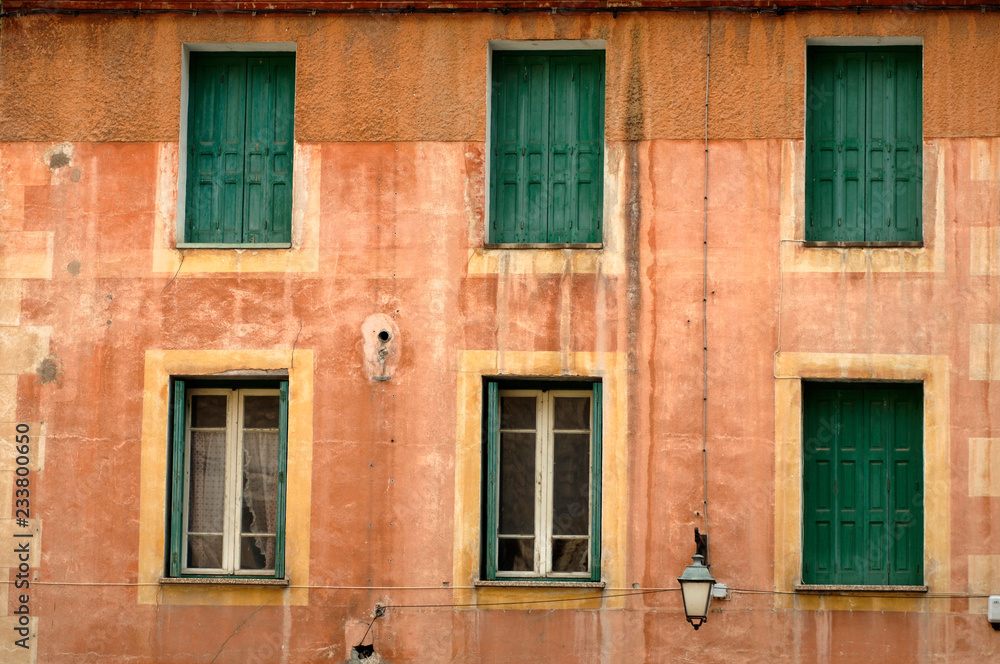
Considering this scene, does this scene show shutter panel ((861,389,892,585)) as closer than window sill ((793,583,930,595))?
No

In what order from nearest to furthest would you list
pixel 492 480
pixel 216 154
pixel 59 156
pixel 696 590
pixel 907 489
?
pixel 696 590 → pixel 907 489 → pixel 492 480 → pixel 59 156 → pixel 216 154

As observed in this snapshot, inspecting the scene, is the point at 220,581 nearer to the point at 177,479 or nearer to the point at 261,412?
the point at 177,479

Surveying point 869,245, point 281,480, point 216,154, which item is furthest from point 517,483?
point 216,154

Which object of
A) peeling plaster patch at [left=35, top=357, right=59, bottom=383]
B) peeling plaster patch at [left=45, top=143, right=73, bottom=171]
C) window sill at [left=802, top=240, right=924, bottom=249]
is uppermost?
peeling plaster patch at [left=45, top=143, right=73, bottom=171]

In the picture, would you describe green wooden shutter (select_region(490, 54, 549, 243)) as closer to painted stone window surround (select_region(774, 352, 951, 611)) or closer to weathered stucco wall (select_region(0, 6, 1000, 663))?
weathered stucco wall (select_region(0, 6, 1000, 663))

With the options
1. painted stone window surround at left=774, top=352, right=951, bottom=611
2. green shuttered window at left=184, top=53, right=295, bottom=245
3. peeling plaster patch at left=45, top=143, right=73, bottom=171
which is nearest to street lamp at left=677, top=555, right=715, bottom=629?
painted stone window surround at left=774, top=352, right=951, bottom=611

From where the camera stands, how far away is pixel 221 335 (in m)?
14.4

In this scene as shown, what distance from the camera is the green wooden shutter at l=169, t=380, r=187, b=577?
1438 centimetres

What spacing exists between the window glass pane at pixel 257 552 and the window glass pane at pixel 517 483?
7.61 feet

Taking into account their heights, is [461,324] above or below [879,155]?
below

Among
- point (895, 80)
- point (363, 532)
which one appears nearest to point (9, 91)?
point (363, 532)

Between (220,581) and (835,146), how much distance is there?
24.4 ft

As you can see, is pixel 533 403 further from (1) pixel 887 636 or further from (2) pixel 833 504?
(1) pixel 887 636

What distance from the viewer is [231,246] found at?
1450cm
